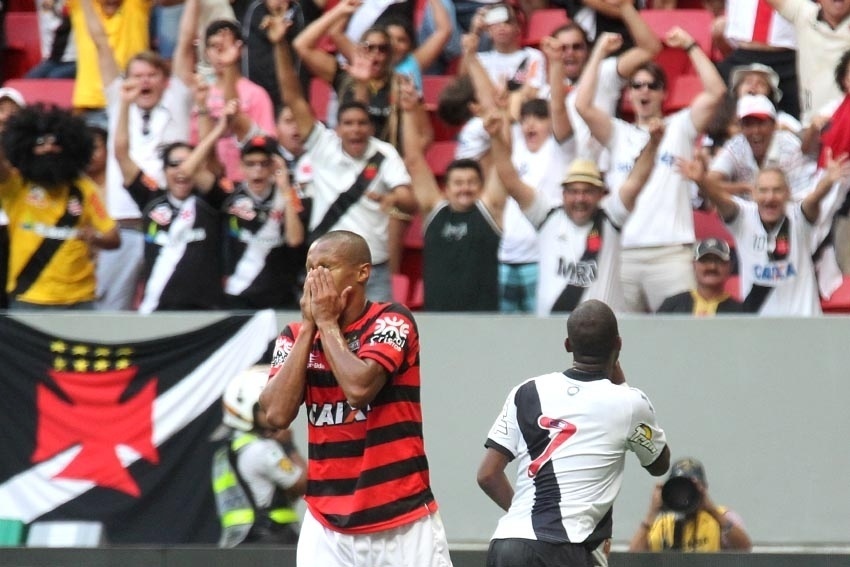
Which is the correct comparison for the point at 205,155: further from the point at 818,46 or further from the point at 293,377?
the point at 293,377

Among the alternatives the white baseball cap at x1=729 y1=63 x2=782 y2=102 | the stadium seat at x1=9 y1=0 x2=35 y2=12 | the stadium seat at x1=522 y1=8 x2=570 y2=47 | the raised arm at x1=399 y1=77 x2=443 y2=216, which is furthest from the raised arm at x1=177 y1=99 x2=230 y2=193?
the stadium seat at x1=9 y1=0 x2=35 y2=12

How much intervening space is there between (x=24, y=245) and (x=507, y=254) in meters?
2.86

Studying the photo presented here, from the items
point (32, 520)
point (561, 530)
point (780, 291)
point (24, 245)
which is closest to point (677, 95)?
point (780, 291)

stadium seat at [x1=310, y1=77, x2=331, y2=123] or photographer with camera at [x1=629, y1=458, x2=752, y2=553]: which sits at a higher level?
stadium seat at [x1=310, y1=77, x2=331, y2=123]

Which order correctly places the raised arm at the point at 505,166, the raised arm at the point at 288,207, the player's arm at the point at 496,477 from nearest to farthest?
the player's arm at the point at 496,477 < the raised arm at the point at 505,166 < the raised arm at the point at 288,207

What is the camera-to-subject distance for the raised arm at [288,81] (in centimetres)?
930

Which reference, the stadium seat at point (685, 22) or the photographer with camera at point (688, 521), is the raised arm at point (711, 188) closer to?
the photographer with camera at point (688, 521)

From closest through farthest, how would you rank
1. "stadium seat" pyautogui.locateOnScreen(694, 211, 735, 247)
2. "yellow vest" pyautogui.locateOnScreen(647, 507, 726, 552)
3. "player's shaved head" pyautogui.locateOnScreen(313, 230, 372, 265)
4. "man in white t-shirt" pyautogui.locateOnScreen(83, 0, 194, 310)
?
"player's shaved head" pyautogui.locateOnScreen(313, 230, 372, 265), "yellow vest" pyautogui.locateOnScreen(647, 507, 726, 552), "man in white t-shirt" pyautogui.locateOnScreen(83, 0, 194, 310), "stadium seat" pyautogui.locateOnScreen(694, 211, 735, 247)

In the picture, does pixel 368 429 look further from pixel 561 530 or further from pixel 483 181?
pixel 483 181

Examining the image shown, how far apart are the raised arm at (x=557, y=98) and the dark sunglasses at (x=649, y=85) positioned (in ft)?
1.45

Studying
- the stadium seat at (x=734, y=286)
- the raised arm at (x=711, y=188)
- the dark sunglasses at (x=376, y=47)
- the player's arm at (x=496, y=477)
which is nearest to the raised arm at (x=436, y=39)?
the dark sunglasses at (x=376, y=47)

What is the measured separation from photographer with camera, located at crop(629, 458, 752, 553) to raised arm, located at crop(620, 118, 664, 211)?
5.99 feet

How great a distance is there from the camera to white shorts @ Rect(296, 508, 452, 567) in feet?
15.8

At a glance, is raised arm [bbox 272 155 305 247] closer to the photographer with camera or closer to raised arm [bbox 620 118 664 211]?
raised arm [bbox 620 118 664 211]
